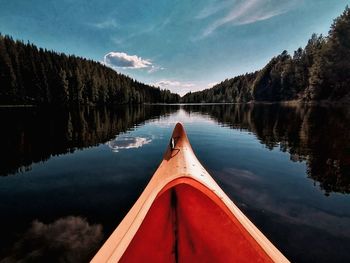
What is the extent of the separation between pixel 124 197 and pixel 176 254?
13.1ft

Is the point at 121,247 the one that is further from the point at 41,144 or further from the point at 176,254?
the point at 41,144

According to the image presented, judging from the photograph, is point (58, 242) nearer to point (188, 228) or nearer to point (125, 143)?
point (188, 228)

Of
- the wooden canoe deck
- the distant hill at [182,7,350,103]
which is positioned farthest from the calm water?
the distant hill at [182,7,350,103]

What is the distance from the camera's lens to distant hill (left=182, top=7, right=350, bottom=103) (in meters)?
54.0

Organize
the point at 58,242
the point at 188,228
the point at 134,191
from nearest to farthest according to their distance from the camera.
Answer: the point at 188,228 → the point at 58,242 → the point at 134,191

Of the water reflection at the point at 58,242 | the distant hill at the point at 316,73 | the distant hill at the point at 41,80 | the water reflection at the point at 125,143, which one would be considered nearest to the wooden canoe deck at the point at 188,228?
the water reflection at the point at 58,242

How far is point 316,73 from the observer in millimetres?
60719

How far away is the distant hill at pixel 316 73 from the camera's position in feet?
177

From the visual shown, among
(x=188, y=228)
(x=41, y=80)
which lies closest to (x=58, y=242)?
(x=188, y=228)

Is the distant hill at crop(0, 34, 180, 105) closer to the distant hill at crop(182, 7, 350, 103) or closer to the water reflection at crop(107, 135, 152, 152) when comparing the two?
the water reflection at crop(107, 135, 152, 152)

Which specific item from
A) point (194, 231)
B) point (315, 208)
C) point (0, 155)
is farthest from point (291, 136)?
point (0, 155)

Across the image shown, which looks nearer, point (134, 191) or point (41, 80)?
point (134, 191)

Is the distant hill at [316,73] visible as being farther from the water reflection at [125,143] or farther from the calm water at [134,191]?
the water reflection at [125,143]

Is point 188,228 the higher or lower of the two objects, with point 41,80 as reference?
lower
